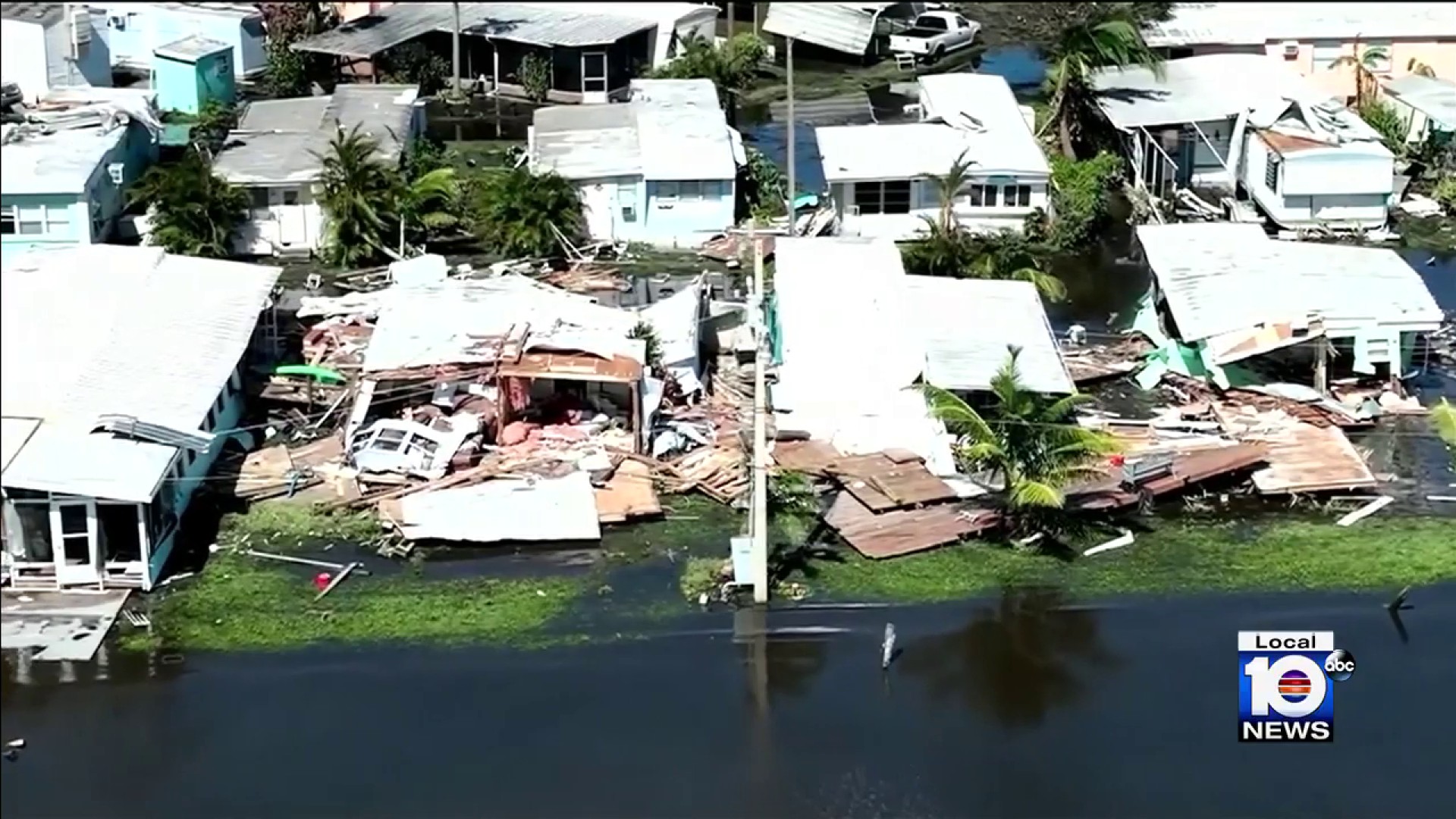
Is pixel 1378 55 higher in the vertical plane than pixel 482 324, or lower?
higher

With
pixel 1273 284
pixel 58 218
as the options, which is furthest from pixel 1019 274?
pixel 58 218

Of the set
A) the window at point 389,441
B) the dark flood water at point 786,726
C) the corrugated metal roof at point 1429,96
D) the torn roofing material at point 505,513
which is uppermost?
the corrugated metal roof at point 1429,96

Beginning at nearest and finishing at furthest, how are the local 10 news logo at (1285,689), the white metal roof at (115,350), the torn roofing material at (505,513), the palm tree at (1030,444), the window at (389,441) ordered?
1. the local 10 news logo at (1285,689)
2. the white metal roof at (115,350)
3. the palm tree at (1030,444)
4. the torn roofing material at (505,513)
5. the window at (389,441)

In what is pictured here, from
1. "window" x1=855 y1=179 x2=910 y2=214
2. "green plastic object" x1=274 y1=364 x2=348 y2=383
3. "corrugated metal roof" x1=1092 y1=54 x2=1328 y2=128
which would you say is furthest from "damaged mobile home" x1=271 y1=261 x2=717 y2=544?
"corrugated metal roof" x1=1092 y1=54 x2=1328 y2=128

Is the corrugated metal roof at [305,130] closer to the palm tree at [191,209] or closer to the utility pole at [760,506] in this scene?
the palm tree at [191,209]

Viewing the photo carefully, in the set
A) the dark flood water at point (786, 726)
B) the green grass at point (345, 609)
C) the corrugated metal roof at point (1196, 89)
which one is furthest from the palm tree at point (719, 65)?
the dark flood water at point (786, 726)

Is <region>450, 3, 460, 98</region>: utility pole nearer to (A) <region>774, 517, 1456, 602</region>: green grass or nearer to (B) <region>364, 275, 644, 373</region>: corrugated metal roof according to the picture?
(B) <region>364, 275, 644, 373</region>: corrugated metal roof

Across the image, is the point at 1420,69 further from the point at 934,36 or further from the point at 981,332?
the point at 981,332
